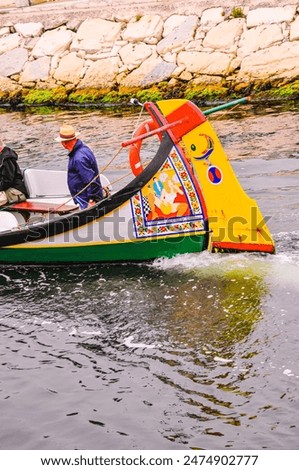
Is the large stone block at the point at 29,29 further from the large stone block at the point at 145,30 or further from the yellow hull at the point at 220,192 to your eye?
the yellow hull at the point at 220,192

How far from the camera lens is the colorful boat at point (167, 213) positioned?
397 inches

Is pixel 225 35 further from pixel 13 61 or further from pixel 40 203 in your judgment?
pixel 40 203

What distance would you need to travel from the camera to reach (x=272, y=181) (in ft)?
47.5

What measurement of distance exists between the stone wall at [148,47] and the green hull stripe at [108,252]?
11.8 metres

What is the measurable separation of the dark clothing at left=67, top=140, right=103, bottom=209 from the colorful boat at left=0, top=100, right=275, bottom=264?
614mm

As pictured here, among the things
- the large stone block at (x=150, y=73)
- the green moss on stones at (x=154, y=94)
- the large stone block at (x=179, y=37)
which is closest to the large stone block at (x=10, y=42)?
the green moss on stones at (x=154, y=94)

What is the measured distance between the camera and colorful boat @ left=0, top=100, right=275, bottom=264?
33.1 ft

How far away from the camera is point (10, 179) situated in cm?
1193

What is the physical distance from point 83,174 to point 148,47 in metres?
13.4

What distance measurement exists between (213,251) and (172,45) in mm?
13811

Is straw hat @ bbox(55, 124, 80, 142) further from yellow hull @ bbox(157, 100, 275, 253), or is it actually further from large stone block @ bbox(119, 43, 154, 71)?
large stone block @ bbox(119, 43, 154, 71)

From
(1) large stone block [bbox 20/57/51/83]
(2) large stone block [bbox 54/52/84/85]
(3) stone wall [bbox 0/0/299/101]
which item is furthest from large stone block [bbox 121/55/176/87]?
(1) large stone block [bbox 20/57/51/83]

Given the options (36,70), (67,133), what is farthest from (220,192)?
(36,70)

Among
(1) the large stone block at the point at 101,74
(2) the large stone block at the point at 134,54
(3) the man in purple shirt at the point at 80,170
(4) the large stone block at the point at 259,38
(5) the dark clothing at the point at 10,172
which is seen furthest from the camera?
(1) the large stone block at the point at 101,74
